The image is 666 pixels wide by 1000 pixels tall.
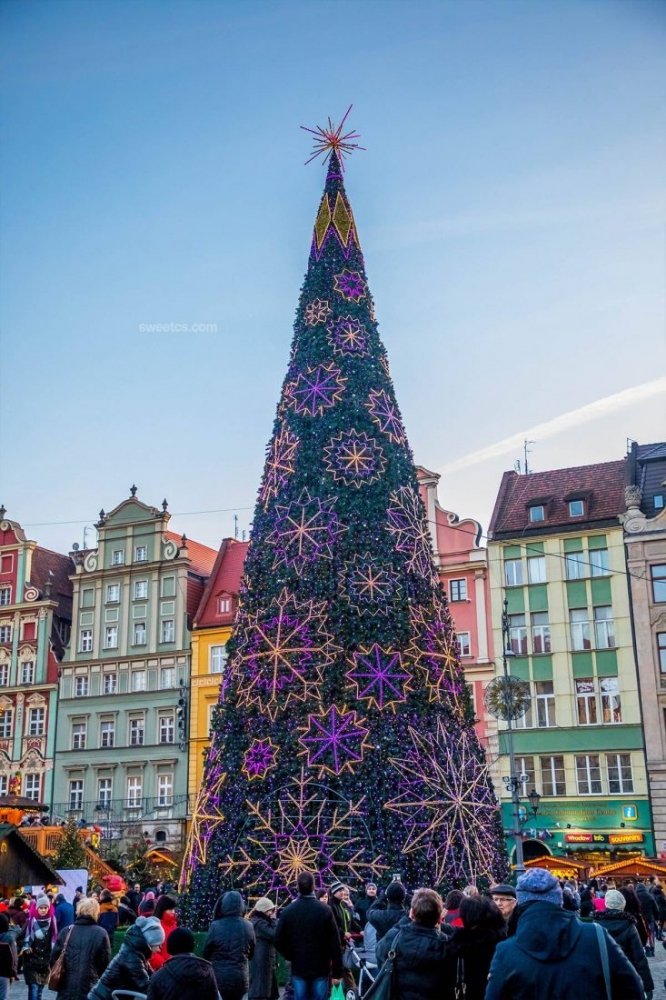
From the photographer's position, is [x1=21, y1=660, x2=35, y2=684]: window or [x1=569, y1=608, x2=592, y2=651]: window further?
[x1=21, y1=660, x2=35, y2=684]: window

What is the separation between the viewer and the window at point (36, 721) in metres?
43.3

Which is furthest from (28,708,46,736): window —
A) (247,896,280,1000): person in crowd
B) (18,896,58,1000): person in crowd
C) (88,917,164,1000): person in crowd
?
(88,917,164,1000): person in crowd

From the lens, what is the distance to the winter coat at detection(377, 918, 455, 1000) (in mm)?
5914

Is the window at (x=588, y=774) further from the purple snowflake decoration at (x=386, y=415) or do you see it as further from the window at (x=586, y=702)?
the purple snowflake decoration at (x=386, y=415)

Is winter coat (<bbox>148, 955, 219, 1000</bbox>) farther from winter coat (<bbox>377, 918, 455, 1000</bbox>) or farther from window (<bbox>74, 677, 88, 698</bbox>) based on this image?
window (<bbox>74, 677, 88, 698</bbox>)

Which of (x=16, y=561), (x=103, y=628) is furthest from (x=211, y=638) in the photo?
(x=16, y=561)

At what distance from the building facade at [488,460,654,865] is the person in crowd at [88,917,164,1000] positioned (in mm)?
28723

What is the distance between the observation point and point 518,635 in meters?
37.6

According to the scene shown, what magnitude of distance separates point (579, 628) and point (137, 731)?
56.6 feet

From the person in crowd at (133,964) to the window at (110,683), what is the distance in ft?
120

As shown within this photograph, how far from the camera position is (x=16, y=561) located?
46.0 meters

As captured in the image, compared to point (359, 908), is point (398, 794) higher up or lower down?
higher up

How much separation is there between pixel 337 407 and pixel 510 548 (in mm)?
23953

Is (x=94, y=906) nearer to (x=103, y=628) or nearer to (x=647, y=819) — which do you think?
(x=647, y=819)
